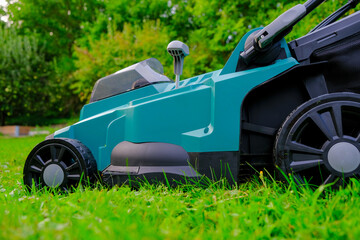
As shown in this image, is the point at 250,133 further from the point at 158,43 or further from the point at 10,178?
the point at 158,43

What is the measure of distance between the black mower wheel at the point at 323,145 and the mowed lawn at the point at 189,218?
4.7 inches

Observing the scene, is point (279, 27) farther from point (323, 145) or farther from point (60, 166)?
point (60, 166)

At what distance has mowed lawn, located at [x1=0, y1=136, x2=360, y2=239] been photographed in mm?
992

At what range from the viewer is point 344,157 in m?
1.58

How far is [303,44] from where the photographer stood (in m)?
1.88

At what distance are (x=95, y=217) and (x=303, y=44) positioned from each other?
63.2 inches

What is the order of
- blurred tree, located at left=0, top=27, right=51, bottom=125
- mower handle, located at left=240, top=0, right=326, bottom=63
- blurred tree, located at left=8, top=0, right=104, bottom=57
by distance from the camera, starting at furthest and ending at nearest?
blurred tree, located at left=8, top=0, right=104, bottom=57 < blurred tree, located at left=0, top=27, right=51, bottom=125 < mower handle, located at left=240, top=0, right=326, bottom=63

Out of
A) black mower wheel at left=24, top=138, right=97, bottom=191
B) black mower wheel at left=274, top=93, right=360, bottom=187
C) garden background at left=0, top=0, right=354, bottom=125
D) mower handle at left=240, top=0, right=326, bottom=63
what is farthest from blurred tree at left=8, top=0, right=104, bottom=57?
black mower wheel at left=274, top=93, right=360, bottom=187

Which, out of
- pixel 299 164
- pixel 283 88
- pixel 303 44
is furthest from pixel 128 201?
pixel 303 44

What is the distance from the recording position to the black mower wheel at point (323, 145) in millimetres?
1577

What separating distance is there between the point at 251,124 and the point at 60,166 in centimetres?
136

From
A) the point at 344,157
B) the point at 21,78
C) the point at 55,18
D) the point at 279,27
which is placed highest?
the point at 55,18

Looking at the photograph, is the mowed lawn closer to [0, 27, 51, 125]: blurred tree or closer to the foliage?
the foliage

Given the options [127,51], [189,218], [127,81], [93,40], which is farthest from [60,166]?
[93,40]
